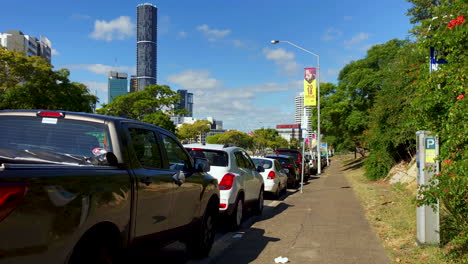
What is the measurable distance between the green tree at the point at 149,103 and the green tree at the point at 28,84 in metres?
14.8

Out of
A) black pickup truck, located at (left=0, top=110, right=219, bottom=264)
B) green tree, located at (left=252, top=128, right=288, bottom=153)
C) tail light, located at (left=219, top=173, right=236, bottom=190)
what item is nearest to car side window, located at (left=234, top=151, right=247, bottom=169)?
tail light, located at (left=219, top=173, right=236, bottom=190)

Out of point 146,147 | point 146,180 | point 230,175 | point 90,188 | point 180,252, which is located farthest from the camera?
point 230,175

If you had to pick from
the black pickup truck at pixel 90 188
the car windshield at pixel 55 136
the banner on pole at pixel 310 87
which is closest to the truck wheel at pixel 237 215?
the black pickup truck at pixel 90 188

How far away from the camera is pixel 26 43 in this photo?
347 feet

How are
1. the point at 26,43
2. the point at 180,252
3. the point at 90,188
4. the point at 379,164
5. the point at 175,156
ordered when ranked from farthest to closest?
the point at 26,43 → the point at 379,164 → the point at 180,252 → the point at 175,156 → the point at 90,188

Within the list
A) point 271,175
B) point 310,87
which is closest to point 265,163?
point 271,175

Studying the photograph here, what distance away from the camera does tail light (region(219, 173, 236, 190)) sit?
8266 mm

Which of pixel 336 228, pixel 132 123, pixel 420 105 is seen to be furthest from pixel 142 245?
pixel 336 228

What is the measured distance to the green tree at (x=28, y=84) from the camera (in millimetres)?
32719

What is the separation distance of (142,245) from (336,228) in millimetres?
5663

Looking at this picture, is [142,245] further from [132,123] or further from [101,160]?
[132,123]

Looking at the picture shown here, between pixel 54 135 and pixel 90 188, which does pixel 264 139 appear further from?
pixel 90 188

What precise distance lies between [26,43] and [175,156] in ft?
376

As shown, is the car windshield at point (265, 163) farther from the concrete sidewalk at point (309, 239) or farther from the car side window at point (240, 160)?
the car side window at point (240, 160)
